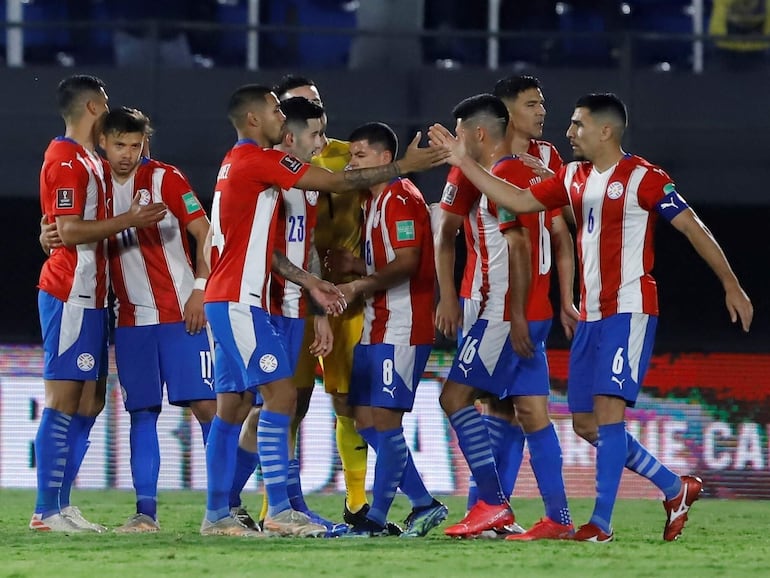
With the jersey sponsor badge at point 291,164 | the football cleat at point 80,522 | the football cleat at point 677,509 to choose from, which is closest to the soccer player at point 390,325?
the jersey sponsor badge at point 291,164

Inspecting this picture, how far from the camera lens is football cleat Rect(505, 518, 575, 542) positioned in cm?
635

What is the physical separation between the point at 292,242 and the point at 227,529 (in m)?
1.29

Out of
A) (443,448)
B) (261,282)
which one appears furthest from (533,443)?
(443,448)

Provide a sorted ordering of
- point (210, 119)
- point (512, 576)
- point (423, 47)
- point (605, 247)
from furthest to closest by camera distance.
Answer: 1. point (423, 47)
2. point (210, 119)
3. point (605, 247)
4. point (512, 576)

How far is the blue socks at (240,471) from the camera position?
6824 mm

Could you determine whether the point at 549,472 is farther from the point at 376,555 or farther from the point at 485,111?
the point at 485,111

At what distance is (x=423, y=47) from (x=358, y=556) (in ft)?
25.1

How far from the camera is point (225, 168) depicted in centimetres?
641

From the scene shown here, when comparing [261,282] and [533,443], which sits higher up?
[261,282]

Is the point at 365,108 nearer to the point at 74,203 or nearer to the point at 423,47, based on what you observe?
the point at 423,47

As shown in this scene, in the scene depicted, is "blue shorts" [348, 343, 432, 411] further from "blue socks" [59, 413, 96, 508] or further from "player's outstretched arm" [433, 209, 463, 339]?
"blue socks" [59, 413, 96, 508]

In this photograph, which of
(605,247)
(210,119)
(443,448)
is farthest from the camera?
(210,119)

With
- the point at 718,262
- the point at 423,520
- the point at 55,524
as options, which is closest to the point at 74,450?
the point at 55,524

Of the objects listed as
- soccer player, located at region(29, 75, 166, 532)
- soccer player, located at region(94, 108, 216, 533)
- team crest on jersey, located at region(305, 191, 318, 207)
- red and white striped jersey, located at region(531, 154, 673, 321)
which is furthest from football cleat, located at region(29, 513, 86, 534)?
red and white striped jersey, located at region(531, 154, 673, 321)
